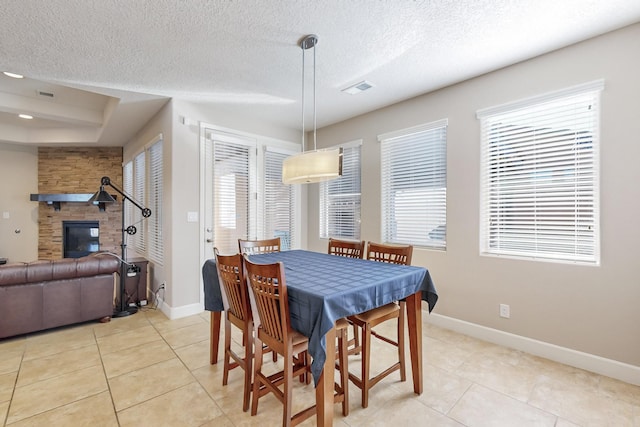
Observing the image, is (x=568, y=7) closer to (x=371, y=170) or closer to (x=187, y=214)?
(x=371, y=170)

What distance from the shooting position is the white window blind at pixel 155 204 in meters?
3.95

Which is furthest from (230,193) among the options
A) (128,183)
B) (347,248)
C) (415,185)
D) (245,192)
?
(128,183)

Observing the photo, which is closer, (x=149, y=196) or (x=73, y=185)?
(x=149, y=196)

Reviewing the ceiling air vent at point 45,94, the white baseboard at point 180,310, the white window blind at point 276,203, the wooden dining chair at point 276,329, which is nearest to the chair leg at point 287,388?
the wooden dining chair at point 276,329

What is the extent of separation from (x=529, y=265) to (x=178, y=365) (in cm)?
323

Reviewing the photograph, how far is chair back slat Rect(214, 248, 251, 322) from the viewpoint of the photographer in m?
1.83

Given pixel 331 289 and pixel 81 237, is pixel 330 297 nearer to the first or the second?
pixel 331 289

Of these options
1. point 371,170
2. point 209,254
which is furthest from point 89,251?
point 371,170

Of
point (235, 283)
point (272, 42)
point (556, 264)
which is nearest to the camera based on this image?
point (235, 283)

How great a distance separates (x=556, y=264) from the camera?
2465 mm

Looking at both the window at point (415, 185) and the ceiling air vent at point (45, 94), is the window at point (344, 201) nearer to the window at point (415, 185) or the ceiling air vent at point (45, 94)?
the window at point (415, 185)

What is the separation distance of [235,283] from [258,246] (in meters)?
1.24

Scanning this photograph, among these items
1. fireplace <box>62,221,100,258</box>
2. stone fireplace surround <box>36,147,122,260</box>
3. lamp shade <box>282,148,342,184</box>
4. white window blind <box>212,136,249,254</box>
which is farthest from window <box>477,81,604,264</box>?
fireplace <box>62,221,100,258</box>

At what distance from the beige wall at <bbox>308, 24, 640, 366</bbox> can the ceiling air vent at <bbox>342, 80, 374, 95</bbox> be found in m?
0.67
